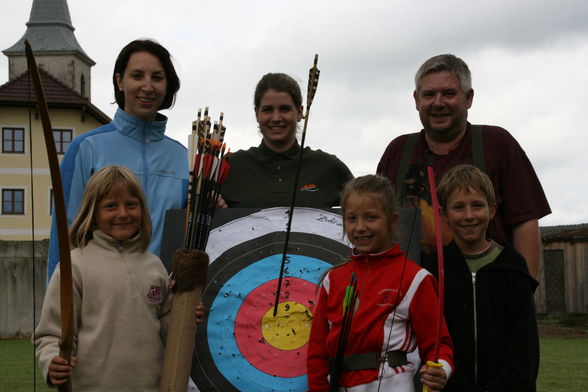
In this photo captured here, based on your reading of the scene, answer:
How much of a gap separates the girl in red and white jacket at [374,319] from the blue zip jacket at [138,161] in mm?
760

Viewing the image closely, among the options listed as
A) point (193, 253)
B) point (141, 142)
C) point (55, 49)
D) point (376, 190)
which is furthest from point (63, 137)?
point (376, 190)

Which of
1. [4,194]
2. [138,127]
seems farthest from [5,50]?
[138,127]

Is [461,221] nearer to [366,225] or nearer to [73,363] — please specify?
[366,225]

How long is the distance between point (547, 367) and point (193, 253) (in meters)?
5.85

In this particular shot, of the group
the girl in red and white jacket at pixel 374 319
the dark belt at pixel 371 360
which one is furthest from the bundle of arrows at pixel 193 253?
the dark belt at pixel 371 360

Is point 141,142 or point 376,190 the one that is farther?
point 141,142

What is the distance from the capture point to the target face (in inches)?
106

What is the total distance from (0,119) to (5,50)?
15772mm

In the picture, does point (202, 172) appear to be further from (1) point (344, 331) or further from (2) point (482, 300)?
(2) point (482, 300)

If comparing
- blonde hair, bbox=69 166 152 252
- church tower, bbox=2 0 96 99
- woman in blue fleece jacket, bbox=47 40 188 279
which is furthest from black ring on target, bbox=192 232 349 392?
church tower, bbox=2 0 96 99

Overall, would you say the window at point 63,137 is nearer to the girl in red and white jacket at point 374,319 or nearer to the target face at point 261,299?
the target face at point 261,299

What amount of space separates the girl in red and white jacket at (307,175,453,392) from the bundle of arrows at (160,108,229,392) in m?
A: 0.40

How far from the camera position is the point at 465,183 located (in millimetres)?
2369

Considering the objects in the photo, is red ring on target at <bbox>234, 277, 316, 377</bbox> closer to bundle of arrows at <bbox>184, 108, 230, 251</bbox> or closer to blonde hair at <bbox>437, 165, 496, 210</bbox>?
bundle of arrows at <bbox>184, 108, 230, 251</bbox>
